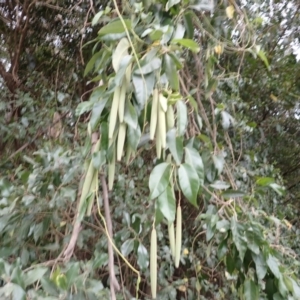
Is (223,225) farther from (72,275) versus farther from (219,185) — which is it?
(72,275)

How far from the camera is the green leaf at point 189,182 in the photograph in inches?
25.2

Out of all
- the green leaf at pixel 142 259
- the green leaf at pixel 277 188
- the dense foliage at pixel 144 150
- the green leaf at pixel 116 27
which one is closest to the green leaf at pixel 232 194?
the dense foliage at pixel 144 150

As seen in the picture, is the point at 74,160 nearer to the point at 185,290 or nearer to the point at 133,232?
the point at 133,232

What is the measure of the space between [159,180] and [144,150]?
1.97 ft

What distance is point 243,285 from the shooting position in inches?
34.6

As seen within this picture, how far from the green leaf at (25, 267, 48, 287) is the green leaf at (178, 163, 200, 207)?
0.91 feet

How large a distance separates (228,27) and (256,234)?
26.8 inches

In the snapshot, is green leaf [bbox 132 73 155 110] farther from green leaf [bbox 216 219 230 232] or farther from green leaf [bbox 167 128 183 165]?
green leaf [bbox 216 219 230 232]

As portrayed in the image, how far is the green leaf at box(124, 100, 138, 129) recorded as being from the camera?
0.67m


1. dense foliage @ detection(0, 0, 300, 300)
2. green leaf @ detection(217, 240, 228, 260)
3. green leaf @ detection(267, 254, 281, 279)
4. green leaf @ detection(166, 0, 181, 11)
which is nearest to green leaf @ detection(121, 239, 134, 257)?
dense foliage @ detection(0, 0, 300, 300)

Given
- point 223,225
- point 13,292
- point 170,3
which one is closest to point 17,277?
point 13,292

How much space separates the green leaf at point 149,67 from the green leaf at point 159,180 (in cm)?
15

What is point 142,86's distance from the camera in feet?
2.20

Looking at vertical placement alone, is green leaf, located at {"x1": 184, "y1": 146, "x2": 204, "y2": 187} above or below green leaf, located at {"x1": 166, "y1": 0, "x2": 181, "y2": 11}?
below
